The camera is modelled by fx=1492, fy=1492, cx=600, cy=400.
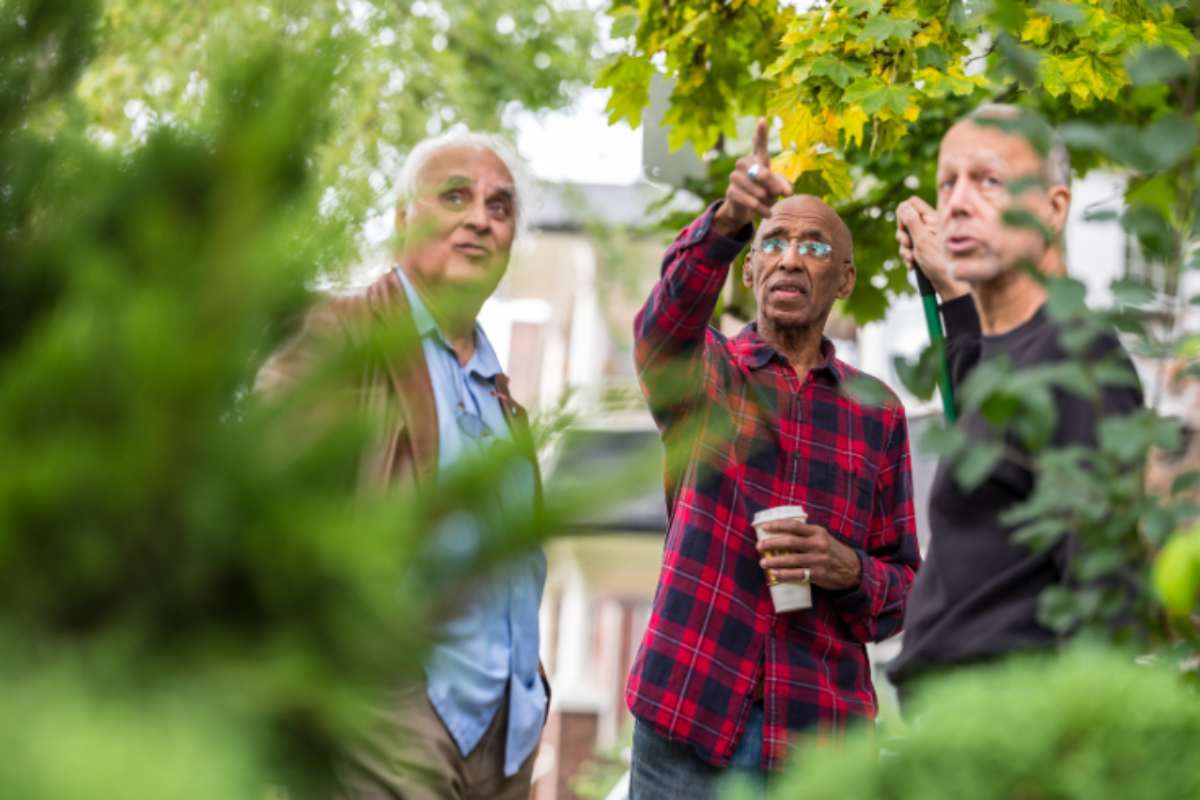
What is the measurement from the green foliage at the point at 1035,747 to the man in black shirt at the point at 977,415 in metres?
0.84

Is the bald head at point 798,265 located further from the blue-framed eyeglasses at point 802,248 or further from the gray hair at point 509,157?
the gray hair at point 509,157

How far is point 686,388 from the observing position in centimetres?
70

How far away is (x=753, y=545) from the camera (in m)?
3.48

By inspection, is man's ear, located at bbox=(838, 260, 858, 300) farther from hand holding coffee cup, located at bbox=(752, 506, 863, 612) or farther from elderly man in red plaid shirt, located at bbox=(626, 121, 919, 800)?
hand holding coffee cup, located at bbox=(752, 506, 863, 612)

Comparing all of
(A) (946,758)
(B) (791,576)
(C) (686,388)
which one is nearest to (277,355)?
(C) (686,388)

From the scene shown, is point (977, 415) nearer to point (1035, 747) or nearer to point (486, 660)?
point (486, 660)

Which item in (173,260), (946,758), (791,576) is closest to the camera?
(173,260)

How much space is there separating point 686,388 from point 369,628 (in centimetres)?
19

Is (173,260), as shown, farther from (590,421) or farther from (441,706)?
(441,706)

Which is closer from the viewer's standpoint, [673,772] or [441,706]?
[441,706]

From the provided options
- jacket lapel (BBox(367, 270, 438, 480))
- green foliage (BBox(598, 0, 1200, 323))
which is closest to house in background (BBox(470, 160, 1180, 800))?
green foliage (BBox(598, 0, 1200, 323))

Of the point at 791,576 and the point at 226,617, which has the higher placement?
the point at 226,617

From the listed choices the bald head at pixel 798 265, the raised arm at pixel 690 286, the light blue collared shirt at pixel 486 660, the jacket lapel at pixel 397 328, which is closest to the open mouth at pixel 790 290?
the bald head at pixel 798 265

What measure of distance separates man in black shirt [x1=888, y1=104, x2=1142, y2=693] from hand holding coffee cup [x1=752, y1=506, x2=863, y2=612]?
754 mm
